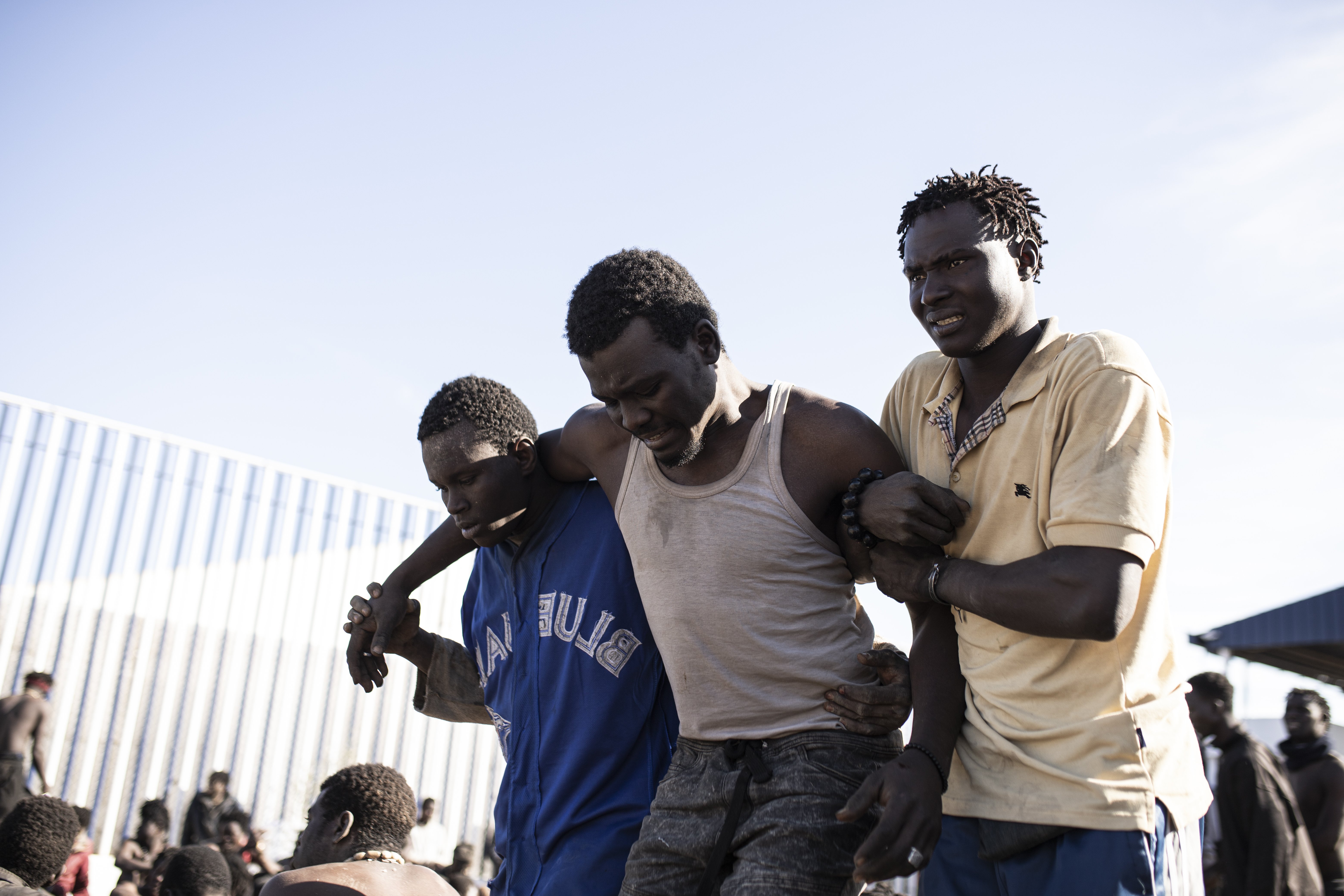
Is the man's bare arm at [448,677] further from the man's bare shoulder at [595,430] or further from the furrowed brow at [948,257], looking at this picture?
the furrowed brow at [948,257]

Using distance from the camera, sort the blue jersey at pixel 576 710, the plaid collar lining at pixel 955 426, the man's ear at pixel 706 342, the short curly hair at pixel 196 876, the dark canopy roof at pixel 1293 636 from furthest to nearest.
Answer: the dark canopy roof at pixel 1293 636, the short curly hair at pixel 196 876, the blue jersey at pixel 576 710, the man's ear at pixel 706 342, the plaid collar lining at pixel 955 426

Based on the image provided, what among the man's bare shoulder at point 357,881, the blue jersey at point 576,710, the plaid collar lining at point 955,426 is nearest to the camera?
the plaid collar lining at point 955,426

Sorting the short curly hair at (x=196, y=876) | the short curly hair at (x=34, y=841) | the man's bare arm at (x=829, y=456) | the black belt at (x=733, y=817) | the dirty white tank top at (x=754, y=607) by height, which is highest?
the man's bare arm at (x=829, y=456)

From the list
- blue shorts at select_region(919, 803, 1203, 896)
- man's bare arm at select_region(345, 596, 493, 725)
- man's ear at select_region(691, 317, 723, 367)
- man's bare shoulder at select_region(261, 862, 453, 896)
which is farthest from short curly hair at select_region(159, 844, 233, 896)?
blue shorts at select_region(919, 803, 1203, 896)

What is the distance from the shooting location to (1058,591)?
6.40 feet

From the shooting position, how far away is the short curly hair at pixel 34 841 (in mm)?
4102

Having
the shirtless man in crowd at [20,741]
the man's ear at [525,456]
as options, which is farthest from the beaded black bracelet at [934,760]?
the shirtless man in crowd at [20,741]

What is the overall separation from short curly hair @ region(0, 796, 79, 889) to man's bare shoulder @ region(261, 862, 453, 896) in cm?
125

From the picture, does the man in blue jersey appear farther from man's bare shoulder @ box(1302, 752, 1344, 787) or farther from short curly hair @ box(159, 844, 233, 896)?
man's bare shoulder @ box(1302, 752, 1344, 787)

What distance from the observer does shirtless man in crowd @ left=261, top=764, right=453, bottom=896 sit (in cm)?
358

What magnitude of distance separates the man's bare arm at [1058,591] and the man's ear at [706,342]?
2.91 feet

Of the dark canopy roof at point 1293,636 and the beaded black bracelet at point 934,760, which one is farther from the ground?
the dark canopy roof at point 1293,636

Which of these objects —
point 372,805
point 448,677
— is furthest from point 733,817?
point 372,805

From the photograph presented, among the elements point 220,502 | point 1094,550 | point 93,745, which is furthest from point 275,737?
point 1094,550
